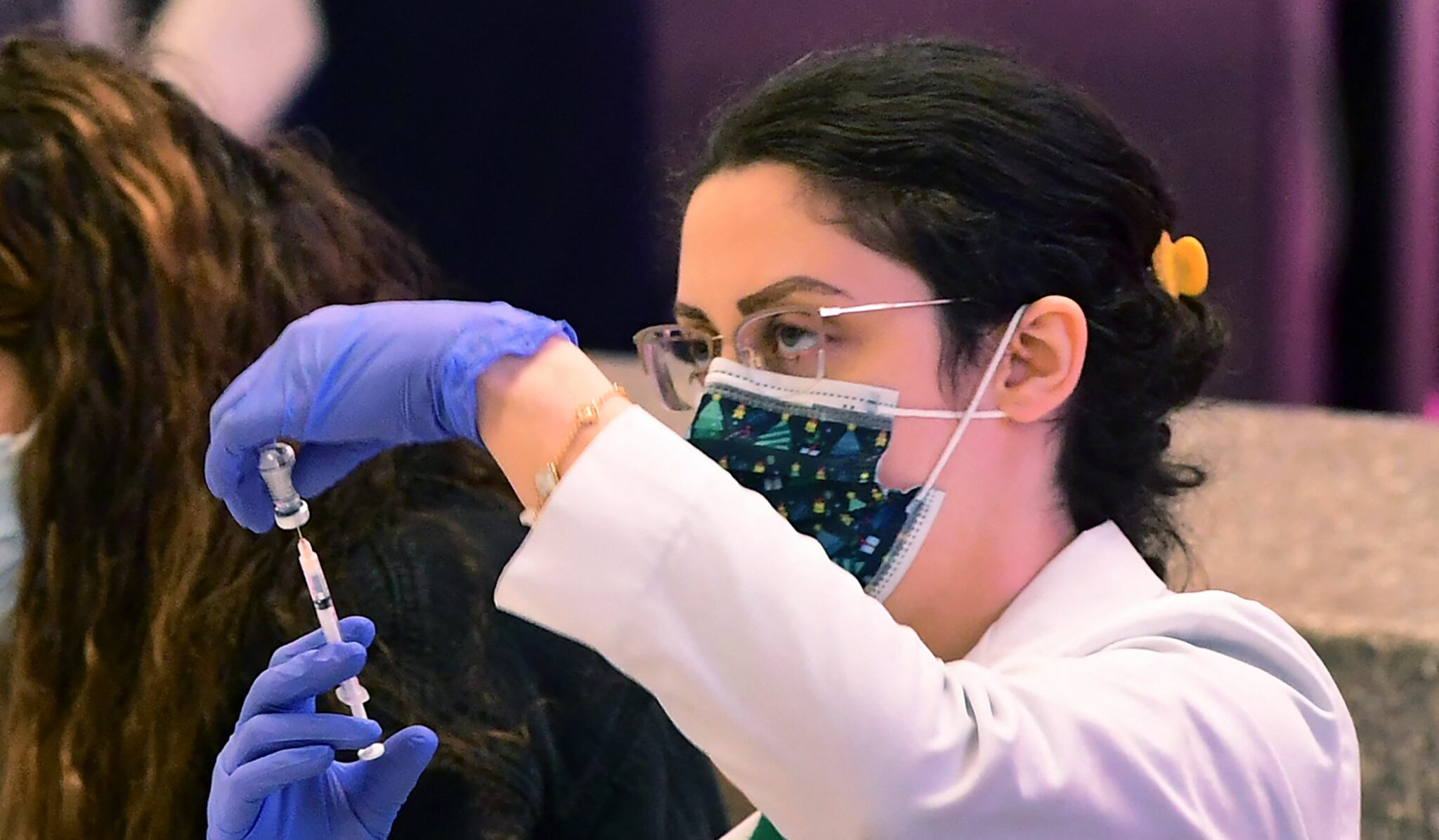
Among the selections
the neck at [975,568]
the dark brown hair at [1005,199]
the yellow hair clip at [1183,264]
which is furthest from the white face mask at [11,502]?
the yellow hair clip at [1183,264]

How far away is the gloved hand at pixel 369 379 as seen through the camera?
725 millimetres

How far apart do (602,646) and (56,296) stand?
32.1 inches

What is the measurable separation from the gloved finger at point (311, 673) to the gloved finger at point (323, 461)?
0.11 m

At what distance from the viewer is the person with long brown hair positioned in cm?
112

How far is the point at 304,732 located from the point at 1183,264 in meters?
0.69

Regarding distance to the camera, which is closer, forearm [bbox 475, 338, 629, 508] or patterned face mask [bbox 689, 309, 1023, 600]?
forearm [bbox 475, 338, 629, 508]

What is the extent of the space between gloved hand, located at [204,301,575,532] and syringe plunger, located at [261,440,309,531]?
0.04ft

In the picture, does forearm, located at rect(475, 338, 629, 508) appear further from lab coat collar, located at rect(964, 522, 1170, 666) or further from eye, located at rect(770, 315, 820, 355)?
lab coat collar, located at rect(964, 522, 1170, 666)

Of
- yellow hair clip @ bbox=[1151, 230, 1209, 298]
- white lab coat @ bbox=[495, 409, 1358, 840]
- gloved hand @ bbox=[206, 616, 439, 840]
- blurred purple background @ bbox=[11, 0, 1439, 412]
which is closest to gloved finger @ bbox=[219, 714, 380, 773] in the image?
gloved hand @ bbox=[206, 616, 439, 840]

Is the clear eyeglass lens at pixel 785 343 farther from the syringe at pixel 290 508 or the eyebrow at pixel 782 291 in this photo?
the syringe at pixel 290 508

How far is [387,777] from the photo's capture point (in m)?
0.94

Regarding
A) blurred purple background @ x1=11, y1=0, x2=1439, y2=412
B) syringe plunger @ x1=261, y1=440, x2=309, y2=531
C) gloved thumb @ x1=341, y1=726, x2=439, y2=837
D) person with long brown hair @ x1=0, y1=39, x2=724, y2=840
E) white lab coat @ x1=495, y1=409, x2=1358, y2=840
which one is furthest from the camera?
blurred purple background @ x1=11, y1=0, x2=1439, y2=412

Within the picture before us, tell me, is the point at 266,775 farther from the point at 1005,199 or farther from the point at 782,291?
the point at 1005,199

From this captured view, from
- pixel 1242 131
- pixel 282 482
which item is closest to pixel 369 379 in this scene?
pixel 282 482
